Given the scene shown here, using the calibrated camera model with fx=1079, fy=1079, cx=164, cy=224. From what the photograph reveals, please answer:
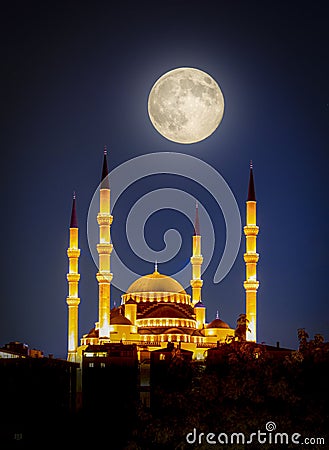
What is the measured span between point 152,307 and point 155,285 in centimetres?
188

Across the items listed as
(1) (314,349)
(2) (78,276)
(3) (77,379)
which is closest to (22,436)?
(1) (314,349)

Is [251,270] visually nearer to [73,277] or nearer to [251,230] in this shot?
[251,230]

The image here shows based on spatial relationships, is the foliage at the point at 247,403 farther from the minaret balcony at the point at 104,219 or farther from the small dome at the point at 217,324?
the small dome at the point at 217,324

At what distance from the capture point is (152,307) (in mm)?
53000

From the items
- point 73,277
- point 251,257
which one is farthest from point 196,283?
point 73,277

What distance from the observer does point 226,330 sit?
51.7 m

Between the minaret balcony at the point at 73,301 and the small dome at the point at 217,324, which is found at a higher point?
the minaret balcony at the point at 73,301

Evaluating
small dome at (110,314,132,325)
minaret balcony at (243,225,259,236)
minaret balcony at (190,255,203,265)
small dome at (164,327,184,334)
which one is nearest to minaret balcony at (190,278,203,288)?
minaret balcony at (190,255,203,265)

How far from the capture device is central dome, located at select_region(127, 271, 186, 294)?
54406mm

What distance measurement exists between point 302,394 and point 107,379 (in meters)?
13.3

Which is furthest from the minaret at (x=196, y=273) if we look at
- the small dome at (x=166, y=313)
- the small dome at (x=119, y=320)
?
the small dome at (x=119, y=320)

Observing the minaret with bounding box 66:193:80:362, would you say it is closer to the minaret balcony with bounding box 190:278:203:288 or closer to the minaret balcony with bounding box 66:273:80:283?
the minaret balcony with bounding box 66:273:80:283

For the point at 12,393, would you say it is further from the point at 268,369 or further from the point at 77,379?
the point at 77,379

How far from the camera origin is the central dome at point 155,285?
54.4 m
